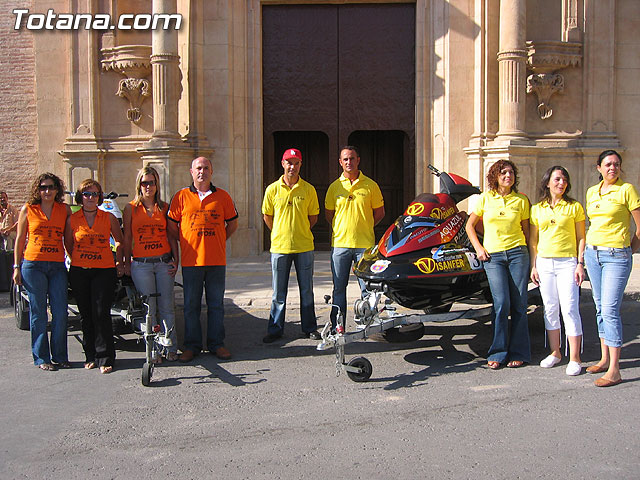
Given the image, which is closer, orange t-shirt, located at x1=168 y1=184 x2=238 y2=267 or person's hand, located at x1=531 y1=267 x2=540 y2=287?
person's hand, located at x1=531 y1=267 x2=540 y2=287

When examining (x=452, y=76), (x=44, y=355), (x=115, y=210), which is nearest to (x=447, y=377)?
(x=44, y=355)

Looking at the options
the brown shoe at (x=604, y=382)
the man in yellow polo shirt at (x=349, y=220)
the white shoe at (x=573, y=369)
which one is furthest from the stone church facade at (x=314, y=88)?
the brown shoe at (x=604, y=382)

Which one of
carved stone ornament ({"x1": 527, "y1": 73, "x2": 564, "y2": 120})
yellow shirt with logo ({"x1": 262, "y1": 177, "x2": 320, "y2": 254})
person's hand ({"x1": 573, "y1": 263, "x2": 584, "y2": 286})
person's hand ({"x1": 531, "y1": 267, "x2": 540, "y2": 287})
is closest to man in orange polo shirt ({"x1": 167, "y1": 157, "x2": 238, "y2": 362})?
yellow shirt with logo ({"x1": 262, "y1": 177, "x2": 320, "y2": 254})

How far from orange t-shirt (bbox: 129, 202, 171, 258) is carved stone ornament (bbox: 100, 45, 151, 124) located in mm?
7273

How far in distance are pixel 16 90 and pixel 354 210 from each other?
952 cm

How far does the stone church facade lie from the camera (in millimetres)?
12711

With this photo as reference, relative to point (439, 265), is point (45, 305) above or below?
below

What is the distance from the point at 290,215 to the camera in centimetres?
743

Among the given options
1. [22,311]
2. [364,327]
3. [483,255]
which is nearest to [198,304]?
[364,327]

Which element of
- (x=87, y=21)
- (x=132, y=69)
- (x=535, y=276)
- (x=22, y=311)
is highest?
(x=87, y=21)

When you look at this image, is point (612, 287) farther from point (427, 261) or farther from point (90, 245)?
point (90, 245)

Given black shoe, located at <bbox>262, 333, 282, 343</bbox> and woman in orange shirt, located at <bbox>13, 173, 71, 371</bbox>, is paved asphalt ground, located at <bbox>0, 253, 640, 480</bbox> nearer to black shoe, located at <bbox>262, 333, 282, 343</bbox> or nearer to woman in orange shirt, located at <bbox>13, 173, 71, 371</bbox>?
black shoe, located at <bbox>262, 333, 282, 343</bbox>

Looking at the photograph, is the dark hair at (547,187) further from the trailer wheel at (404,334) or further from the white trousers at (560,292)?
the trailer wheel at (404,334)

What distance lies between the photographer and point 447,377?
237 inches
